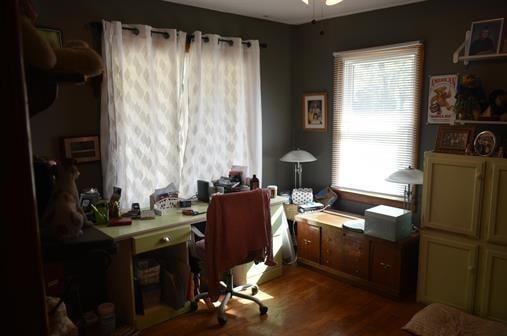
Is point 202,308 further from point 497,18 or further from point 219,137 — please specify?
point 497,18

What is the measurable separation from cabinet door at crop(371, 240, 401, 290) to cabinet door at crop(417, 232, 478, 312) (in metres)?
0.19

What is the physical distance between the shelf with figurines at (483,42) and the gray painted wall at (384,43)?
0.14 meters

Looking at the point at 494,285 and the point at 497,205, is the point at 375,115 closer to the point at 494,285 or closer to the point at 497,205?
the point at 497,205

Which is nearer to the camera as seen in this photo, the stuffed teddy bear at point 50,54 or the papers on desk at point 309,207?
the stuffed teddy bear at point 50,54

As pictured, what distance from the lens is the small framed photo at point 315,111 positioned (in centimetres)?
425

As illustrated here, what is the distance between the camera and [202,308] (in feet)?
10.6

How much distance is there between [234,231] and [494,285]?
1.92 m

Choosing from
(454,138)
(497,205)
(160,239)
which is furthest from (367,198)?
(160,239)

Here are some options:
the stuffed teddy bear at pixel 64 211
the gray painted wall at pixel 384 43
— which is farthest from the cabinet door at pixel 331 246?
the stuffed teddy bear at pixel 64 211

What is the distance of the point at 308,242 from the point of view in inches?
155

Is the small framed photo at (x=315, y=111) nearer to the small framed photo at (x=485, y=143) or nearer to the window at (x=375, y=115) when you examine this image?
the window at (x=375, y=115)

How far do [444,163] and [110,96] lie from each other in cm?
259

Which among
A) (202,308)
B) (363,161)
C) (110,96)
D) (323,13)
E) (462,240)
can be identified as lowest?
(202,308)

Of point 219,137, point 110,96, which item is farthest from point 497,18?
point 110,96
